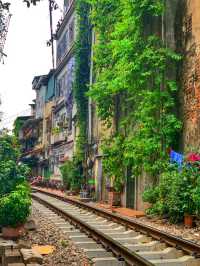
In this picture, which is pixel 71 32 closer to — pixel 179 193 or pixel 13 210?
pixel 179 193

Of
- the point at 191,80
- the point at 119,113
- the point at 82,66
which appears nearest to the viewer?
Result: the point at 191,80

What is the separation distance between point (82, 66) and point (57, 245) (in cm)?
2621

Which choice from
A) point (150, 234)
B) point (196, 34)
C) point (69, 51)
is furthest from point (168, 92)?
point (69, 51)

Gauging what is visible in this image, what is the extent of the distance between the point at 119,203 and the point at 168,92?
633 centimetres

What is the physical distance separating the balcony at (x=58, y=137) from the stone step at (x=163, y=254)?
3573cm

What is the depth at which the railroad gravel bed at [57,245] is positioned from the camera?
9.86 m

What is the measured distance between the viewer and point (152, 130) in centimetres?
2052

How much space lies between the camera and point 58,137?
164ft

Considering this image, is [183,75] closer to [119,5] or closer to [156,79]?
[156,79]

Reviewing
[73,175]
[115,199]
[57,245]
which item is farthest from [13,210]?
[73,175]

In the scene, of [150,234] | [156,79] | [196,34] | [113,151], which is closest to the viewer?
[150,234]

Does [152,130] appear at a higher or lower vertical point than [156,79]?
lower

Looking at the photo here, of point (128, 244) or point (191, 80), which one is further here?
point (191, 80)

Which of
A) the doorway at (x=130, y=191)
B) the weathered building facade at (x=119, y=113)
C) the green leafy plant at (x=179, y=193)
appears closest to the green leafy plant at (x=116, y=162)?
the weathered building facade at (x=119, y=113)
